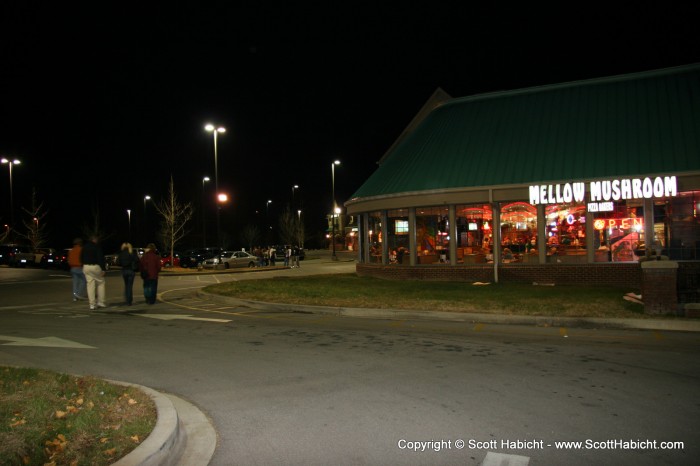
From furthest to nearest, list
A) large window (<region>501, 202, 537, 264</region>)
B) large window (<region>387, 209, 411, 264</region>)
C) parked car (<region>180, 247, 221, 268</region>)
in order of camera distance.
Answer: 1. parked car (<region>180, 247, 221, 268</region>)
2. large window (<region>387, 209, 411, 264</region>)
3. large window (<region>501, 202, 537, 264</region>)

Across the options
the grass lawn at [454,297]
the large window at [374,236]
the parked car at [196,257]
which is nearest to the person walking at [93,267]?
the grass lawn at [454,297]

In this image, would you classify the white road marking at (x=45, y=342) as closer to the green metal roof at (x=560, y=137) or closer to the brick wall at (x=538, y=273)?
the brick wall at (x=538, y=273)

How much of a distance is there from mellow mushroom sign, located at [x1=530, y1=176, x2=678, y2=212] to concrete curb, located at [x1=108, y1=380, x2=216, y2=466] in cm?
1684

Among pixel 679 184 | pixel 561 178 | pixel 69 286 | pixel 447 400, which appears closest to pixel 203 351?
pixel 447 400

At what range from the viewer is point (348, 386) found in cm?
739

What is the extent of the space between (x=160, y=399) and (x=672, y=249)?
63.0 ft

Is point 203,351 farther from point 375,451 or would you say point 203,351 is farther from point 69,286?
point 69,286

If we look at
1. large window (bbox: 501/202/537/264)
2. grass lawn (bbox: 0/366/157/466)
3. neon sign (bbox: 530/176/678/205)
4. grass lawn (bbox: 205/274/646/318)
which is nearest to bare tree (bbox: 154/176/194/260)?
grass lawn (bbox: 205/274/646/318)

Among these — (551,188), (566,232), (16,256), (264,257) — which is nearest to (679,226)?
(566,232)

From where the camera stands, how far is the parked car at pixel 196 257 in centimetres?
4175

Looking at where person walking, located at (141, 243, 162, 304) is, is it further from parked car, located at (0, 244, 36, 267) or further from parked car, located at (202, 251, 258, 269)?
parked car, located at (0, 244, 36, 267)

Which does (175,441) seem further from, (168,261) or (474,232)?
(168,261)

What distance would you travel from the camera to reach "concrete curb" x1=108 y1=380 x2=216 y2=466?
15.4 ft

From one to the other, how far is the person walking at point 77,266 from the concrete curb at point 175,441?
11.7 meters
